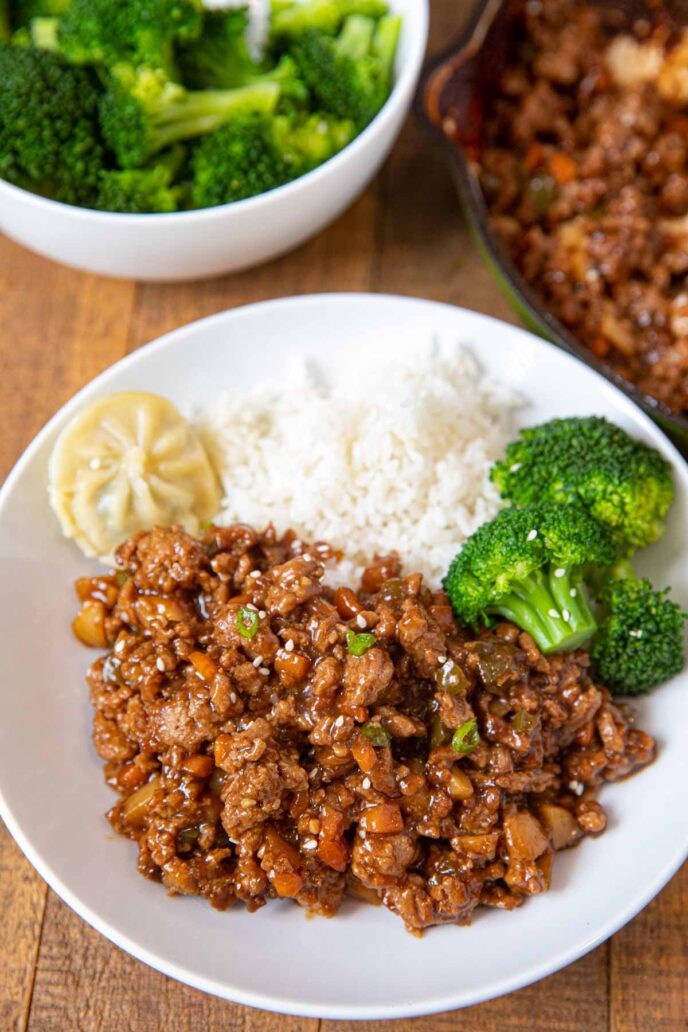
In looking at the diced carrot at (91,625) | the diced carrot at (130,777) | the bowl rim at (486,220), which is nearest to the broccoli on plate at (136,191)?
the bowl rim at (486,220)

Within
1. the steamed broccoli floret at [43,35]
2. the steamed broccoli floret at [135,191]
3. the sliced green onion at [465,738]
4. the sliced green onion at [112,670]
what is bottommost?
the sliced green onion at [112,670]

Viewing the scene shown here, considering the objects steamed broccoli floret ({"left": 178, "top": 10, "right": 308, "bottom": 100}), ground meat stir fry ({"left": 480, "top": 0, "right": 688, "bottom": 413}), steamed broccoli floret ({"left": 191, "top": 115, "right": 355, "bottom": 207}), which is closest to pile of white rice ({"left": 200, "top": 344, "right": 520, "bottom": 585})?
ground meat stir fry ({"left": 480, "top": 0, "right": 688, "bottom": 413})

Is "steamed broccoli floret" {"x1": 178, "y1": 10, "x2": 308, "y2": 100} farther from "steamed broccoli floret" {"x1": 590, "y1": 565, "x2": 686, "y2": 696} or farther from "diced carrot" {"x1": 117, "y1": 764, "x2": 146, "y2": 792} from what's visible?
"diced carrot" {"x1": 117, "y1": 764, "x2": 146, "y2": 792}

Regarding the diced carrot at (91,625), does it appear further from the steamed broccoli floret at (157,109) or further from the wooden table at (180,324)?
the steamed broccoli floret at (157,109)

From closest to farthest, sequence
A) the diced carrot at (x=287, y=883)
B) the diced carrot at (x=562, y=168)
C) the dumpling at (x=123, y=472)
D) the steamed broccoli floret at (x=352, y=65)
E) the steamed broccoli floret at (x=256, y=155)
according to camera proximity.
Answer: the diced carrot at (x=287, y=883)
the dumpling at (x=123, y=472)
the steamed broccoli floret at (x=256, y=155)
the steamed broccoli floret at (x=352, y=65)
the diced carrot at (x=562, y=168)

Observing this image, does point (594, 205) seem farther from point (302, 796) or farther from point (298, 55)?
point (302, 796)
